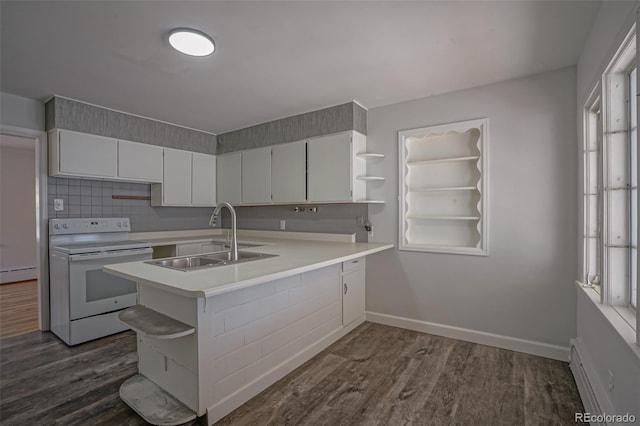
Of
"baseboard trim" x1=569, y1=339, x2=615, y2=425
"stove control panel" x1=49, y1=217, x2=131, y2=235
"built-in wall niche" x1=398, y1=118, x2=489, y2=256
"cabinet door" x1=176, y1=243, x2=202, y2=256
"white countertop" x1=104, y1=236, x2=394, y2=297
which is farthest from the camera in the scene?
"cabinet door" x1=176, y1=243, x2=202, y2=256

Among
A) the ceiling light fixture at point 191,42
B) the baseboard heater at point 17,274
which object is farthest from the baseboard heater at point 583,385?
the baseboard heater at point 17,274

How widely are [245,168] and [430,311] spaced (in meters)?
2.80

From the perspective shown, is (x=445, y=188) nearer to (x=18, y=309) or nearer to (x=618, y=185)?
(x=618, y=185)

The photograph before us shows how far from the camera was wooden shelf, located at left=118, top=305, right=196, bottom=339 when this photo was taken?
64.1 inches

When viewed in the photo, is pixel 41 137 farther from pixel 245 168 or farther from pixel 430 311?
pixel 430 311

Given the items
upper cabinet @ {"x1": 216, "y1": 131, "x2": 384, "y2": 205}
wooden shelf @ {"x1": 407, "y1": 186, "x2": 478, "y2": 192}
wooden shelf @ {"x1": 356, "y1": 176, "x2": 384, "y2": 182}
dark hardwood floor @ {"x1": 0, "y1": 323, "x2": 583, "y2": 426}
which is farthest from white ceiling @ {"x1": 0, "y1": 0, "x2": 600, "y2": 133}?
dark hardwood floor @ {"x1": 0, "y1": 323, "x2": 583, "y2": 426}

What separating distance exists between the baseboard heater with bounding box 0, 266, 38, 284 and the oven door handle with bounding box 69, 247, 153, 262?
3.28 metres

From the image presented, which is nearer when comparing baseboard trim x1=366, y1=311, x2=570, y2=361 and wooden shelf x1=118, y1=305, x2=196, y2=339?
wooden shelf x1=118, y1=305, x2=196, y2=339

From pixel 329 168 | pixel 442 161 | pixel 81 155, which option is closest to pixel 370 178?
pixel 329 168

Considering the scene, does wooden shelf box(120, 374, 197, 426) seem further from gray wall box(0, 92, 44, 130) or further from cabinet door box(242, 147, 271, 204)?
gray wall box(0, 92, 44, 130)

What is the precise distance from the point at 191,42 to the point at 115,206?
100.0 inches

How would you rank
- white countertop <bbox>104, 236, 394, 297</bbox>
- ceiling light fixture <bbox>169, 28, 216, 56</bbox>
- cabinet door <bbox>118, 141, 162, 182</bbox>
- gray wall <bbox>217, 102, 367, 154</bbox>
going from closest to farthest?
white countertop <bbox>104, 236, 394, 297</bbox>, ceiling light fixture <bbox>169, 28, 216, 56</bbox>, gray wall <bbox>217, 102, 367, 154</bbox>, cabinet door <bbox>118, 141, 162, 182</bbox>

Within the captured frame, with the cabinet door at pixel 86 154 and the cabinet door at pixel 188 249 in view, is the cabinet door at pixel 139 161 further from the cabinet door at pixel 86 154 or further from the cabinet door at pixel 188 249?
the cabinet door at pixel 188 249

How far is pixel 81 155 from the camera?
309 centimetres
